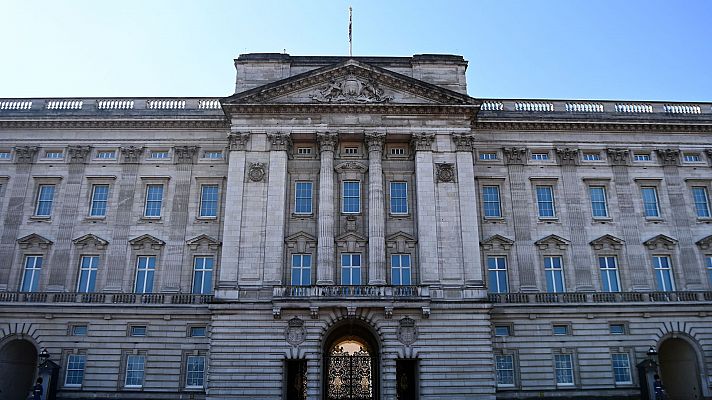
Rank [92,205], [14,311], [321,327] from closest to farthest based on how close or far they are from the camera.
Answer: [321,327], [14,311], [92,205]

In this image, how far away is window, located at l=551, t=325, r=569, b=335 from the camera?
1447 inches

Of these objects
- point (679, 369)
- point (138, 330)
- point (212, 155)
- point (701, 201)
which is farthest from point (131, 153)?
point (701, 201)

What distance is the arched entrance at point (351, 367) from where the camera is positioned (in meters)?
36.4

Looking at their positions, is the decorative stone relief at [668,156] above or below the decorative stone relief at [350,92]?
below

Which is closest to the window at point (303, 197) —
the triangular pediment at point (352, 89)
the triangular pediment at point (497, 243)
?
the triangular pediment at point (352, 89)

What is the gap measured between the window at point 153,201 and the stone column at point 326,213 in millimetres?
10887

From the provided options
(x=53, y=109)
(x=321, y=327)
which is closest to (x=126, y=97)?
(x=53, y=109)

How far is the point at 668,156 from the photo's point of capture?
4056 cm

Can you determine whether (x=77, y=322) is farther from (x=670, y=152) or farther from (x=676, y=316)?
(x=670, y=152)

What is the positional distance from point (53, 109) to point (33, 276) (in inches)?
458

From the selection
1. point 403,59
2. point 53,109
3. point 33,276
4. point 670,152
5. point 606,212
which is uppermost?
point 403,59

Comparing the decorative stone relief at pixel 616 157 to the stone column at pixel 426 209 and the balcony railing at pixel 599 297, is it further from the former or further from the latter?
the stone column at pixel 426 209

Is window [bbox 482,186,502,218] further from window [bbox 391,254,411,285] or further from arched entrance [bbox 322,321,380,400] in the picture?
arched entrance [bbox 322,321,380,400]

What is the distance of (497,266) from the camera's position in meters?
37.9
